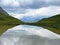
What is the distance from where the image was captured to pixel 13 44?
3722 cm

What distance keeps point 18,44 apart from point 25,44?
1.35m

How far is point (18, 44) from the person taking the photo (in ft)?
123

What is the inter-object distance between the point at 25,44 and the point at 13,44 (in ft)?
7.30

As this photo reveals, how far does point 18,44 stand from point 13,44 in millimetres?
889

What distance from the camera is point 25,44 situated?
3797 cm
